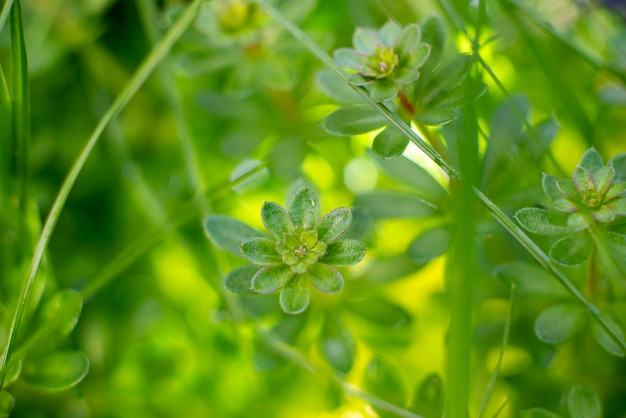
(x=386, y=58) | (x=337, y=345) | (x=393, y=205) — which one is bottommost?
(x=337, y=345)

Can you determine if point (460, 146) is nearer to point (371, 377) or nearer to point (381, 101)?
point (381, 101)

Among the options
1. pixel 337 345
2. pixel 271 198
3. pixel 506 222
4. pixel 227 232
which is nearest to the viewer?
pixel 506 222

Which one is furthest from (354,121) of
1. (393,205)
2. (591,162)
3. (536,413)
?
(536,413)

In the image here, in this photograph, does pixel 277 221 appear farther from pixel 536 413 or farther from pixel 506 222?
pixel 536 413

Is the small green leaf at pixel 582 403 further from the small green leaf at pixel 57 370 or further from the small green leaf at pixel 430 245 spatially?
the small green leaf at pixel 57 370

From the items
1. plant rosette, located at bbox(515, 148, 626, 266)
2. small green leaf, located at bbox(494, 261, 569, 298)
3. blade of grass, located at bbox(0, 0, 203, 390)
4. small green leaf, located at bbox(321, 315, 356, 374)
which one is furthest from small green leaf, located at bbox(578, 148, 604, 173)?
blade of grass, located at bbox(0, 0, 203, 390)

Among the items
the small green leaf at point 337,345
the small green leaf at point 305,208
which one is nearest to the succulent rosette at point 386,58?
the small green leaf at point 305,208

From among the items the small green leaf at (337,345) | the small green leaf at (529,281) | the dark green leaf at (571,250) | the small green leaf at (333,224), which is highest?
the dark green leaf at (571,250)
